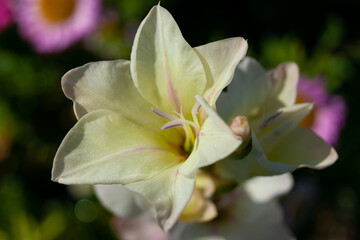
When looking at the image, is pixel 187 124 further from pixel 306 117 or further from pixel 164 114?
pixel 306 117

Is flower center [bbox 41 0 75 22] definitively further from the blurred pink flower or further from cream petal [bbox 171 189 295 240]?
cream petal [bbox 171 189 295 240]

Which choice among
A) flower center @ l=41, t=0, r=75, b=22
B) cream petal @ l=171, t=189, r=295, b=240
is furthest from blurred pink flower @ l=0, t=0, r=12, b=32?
cream petal @ l=171, t=189, r=295, b=240

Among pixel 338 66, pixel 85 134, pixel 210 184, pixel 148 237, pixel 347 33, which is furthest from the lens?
pixel 347 33

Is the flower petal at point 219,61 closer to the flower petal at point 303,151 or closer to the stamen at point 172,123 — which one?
the stamen at point 172,123

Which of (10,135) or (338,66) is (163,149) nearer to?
(338,66)

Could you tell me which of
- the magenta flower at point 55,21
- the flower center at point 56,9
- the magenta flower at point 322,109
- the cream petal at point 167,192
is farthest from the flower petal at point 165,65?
the flower center at point 56,9

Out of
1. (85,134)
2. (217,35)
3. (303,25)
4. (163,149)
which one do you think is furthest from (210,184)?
(303,25)

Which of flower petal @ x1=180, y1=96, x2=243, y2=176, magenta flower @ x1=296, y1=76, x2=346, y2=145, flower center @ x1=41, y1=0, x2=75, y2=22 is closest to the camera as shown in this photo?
flower petal @ x1=180, y1=96, x2=243, y2=176
